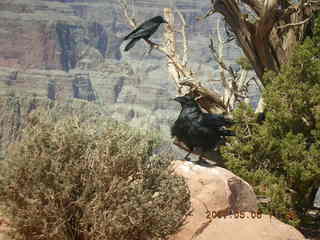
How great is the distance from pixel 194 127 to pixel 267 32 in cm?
477

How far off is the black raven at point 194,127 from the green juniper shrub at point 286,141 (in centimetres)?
241

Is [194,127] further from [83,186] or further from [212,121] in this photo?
[83,186]

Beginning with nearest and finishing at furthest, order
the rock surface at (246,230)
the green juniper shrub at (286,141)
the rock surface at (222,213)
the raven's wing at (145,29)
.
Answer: the rock surface at (246,230) < the rock surface at (222,213) < the green juniper shrub at (286,141) < the raven's wing at (145,29)

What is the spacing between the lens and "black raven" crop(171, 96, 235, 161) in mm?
7648

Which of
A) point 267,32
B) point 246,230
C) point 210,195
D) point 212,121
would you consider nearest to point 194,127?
point 212,121

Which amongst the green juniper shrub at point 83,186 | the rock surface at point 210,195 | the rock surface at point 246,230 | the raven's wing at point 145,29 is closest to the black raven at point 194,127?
the rock surface at point 210,195

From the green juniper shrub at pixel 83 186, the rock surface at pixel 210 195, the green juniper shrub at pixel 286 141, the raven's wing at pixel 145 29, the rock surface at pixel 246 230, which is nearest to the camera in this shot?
the green juniper shrub at pixel 83 186

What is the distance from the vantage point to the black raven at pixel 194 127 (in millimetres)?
7648

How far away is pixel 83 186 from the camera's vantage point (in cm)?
538

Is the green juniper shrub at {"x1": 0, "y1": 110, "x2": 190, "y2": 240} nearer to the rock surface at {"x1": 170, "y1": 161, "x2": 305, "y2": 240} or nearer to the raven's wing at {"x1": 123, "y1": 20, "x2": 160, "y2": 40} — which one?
the rock surface at {"x1": 170, "y1": 161, "x2": 305, "y2": 240}

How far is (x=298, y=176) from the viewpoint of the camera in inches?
388

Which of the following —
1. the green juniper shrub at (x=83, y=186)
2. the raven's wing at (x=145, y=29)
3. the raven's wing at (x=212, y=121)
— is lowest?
the green juniper shrub at (x=83, y=186)
